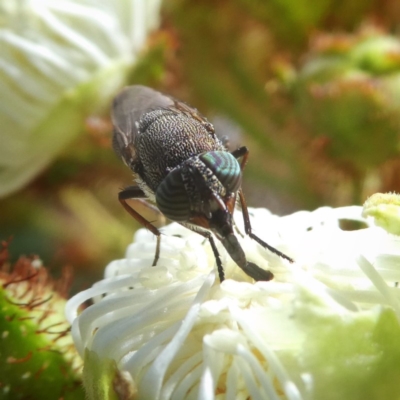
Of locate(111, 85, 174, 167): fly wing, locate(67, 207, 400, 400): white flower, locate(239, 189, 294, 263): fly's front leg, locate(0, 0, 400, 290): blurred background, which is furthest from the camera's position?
locate(0, 0, 400, 290): blurred background

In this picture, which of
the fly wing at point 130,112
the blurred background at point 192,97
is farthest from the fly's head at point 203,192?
the blurred background at point 192,97

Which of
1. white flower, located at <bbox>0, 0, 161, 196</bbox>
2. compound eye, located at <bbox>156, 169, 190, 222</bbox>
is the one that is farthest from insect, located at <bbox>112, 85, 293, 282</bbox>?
white flower, located at <bbox>0, 0, 161, 196</bbox>

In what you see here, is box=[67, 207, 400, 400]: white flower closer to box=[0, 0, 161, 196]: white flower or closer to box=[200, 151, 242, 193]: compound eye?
box=[200, 151, 242, 193]: compound eye

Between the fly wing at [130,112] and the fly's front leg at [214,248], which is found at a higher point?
the fly wing at [130,112]

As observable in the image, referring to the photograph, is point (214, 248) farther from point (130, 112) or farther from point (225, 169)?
point (130, 112)

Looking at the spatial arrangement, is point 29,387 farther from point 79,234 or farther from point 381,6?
point 381,6

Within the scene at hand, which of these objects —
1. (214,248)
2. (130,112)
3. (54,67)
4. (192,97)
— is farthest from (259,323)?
(192,97)

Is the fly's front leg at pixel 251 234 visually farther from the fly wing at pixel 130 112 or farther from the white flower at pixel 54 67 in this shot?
the white flower at pixel 54 67

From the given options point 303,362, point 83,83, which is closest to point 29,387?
point 303,362
